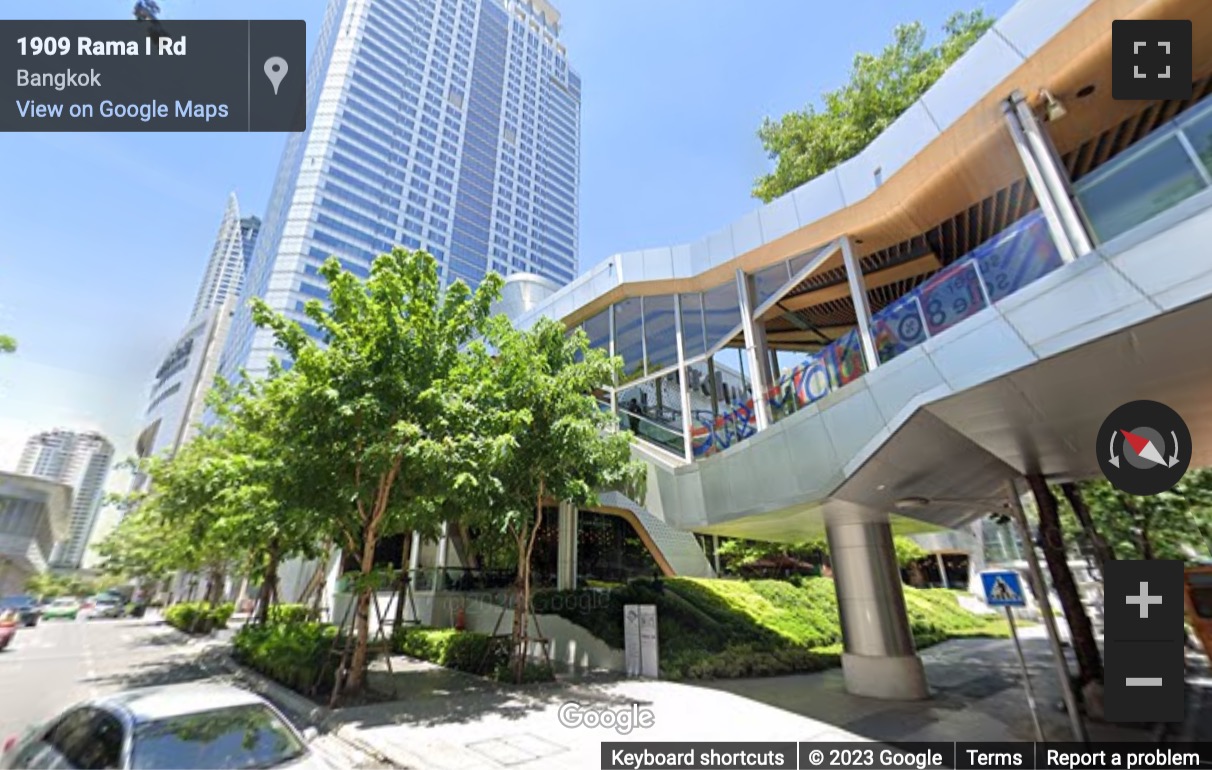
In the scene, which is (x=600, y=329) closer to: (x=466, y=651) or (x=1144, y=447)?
(x=466, y=651)

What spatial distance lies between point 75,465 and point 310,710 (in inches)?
3515

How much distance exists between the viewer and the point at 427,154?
285 ft

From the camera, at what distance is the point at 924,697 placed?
987cm

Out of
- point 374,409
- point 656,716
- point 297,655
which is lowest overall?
point 656,716

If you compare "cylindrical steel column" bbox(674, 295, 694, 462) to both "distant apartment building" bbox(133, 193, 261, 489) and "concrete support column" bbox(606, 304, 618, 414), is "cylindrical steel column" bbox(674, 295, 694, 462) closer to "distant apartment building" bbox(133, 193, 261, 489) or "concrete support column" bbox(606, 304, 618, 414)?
"concrete support column" bbox(606, 304, 618, 414)

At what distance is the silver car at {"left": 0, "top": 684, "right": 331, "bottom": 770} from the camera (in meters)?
3.69

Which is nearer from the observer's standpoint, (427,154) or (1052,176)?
(1052,176)

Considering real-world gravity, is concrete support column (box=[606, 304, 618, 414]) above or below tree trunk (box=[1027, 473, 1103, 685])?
above

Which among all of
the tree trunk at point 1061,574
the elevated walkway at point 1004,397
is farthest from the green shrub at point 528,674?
the tree trunk at point 1061,574

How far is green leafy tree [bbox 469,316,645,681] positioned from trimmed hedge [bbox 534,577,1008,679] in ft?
11.3

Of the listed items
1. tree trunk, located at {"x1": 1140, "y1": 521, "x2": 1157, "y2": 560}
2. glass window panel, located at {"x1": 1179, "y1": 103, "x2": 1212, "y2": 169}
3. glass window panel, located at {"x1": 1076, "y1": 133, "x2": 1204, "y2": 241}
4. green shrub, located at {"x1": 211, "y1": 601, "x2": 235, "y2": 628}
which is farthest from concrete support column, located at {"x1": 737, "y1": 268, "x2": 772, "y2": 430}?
green shrub, located at {"x1": 211, "y1": 601, "x2": 235, "y2": 628}

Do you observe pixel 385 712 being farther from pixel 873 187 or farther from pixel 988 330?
pixel 873 187

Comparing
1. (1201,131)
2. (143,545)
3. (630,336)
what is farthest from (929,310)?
(143,545)

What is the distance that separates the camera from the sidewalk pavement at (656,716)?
7184 mm
